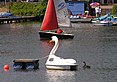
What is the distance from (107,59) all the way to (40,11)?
291 ft

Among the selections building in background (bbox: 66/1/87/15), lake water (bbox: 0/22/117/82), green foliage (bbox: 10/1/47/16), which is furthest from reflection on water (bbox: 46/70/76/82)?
building in background (bbox: 66/1/87/15)

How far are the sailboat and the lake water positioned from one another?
172 centimetres

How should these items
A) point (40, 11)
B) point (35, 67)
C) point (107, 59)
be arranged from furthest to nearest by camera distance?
point (40, 11) → point (107, 59) → point (35, 67)

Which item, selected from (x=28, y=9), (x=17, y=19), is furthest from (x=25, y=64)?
(x=28, y=9)

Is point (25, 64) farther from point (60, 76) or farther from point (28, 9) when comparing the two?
point (28, 9)

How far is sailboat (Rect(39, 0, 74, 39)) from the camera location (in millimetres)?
96562

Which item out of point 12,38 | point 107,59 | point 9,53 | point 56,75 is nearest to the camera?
point 56,75

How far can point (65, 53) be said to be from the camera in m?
77.4

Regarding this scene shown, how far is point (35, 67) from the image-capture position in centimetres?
6144

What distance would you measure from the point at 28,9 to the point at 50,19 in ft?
216

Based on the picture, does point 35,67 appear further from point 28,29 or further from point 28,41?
point 28,29

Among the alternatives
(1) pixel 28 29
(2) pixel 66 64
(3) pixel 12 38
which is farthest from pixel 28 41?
(2) pixel 66 64

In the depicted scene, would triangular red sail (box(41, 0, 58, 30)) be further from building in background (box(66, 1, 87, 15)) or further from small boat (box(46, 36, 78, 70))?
building in background (box(66, 1, 87, 15))

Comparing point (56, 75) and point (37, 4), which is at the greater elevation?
point (56, 75)
